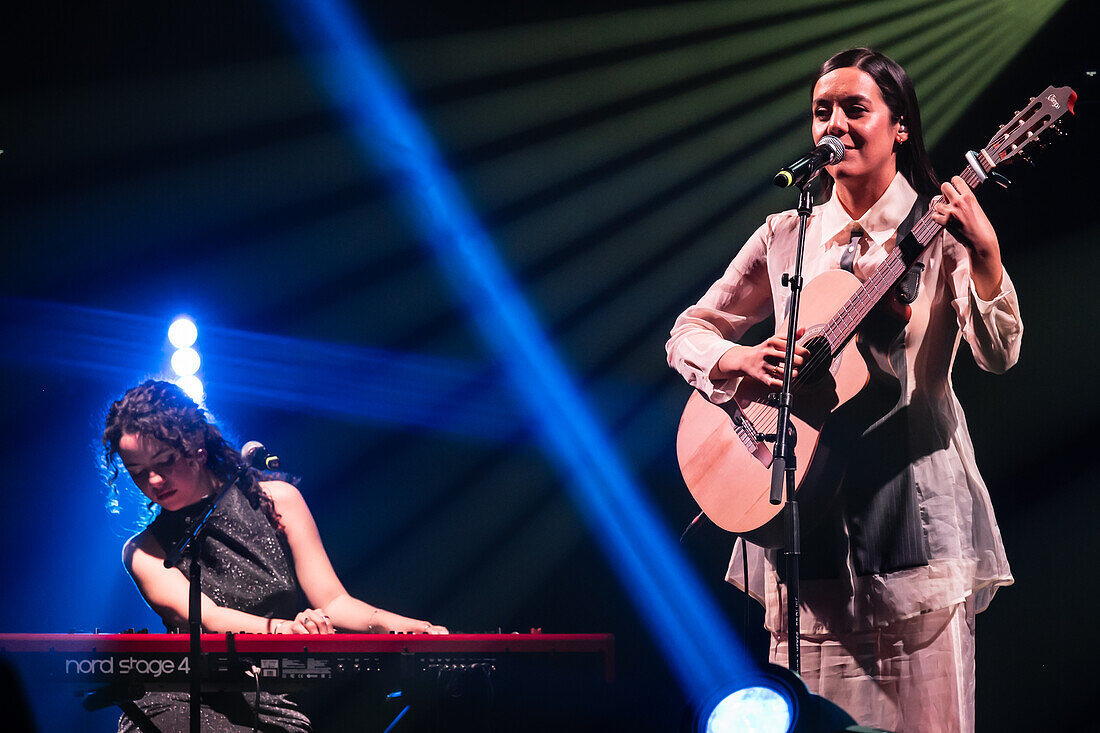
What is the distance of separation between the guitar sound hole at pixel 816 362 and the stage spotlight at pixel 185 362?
2843 mm

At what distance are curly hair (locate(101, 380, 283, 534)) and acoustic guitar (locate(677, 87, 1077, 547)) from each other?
1.54 m

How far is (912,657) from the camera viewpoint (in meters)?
3.06

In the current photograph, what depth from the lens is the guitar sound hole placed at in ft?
10.3

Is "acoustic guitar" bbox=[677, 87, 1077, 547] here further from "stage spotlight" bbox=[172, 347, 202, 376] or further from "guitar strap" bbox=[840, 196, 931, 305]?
"stage spotlight" bbox=[172, 347, 202, 376]

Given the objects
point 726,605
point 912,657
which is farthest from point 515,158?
point 912,657

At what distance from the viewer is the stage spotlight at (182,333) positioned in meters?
4.83

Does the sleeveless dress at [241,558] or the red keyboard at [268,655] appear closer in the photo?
the red keyboard at [268,655]

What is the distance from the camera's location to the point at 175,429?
363 cm

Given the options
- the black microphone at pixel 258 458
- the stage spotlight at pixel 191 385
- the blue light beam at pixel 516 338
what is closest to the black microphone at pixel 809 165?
the black microphone at pixel 258 458

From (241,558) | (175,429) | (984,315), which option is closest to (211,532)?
(241,558)

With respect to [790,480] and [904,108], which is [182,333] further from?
[904,108]

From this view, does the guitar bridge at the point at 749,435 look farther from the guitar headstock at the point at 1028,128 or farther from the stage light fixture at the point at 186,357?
the stage light fixture at the point at 186,357

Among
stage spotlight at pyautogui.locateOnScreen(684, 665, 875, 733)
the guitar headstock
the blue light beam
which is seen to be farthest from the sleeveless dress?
the guitar headstock

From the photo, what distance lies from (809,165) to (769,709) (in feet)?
6.16
